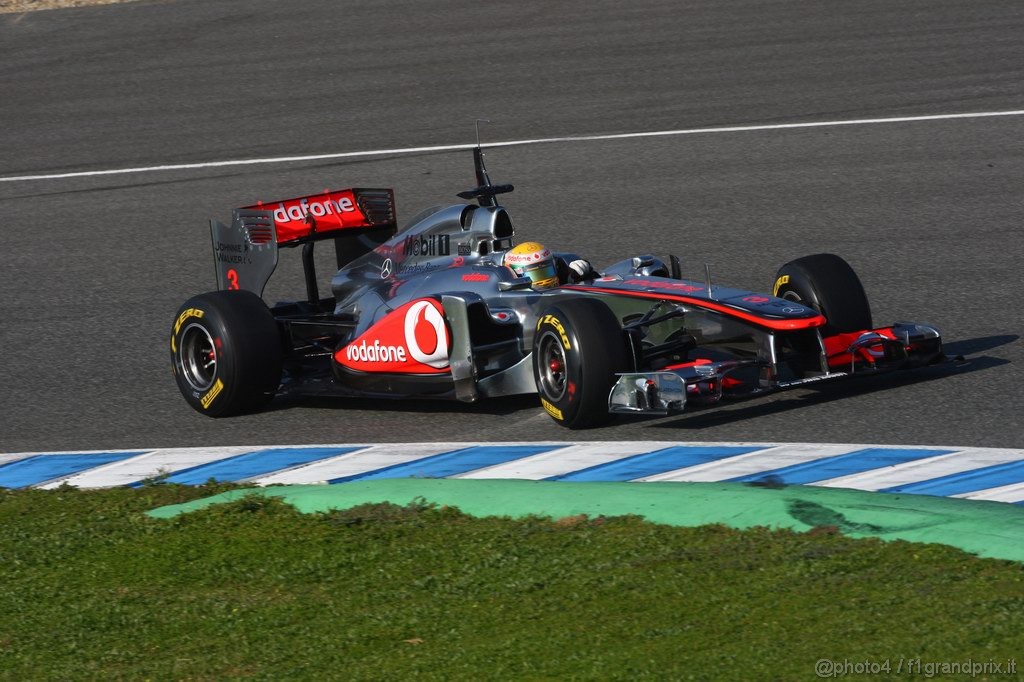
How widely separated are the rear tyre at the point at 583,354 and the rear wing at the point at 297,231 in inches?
87.4

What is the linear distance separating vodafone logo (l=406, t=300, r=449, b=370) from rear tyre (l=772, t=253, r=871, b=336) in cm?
192

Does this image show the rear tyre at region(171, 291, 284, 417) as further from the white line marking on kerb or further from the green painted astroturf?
the white line marking on kerb

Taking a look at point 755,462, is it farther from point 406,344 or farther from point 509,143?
point 509,143

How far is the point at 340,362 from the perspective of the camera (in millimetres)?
8398

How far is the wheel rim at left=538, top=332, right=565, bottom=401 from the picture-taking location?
24.7ft

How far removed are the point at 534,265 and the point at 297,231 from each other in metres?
1.76

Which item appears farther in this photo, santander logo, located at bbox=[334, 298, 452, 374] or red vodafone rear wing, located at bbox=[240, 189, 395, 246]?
red vodafone rear wing, located at bbox=[240, 189, 395, 246]

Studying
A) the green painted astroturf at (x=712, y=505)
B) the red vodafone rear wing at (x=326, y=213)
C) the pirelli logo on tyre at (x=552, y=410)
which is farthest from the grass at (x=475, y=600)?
the red vodafone rear wing at (x=326, y=213)

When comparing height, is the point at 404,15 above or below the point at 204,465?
above

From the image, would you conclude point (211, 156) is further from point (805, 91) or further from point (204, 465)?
point (204, 465)

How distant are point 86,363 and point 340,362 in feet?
6.92

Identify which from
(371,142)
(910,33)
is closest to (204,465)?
(371,142)

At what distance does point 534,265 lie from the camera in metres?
8.20

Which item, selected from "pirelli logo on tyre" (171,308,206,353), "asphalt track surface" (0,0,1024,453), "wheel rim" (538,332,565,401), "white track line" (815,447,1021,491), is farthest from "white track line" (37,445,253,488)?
"white track line" (815,447,1021,491)
